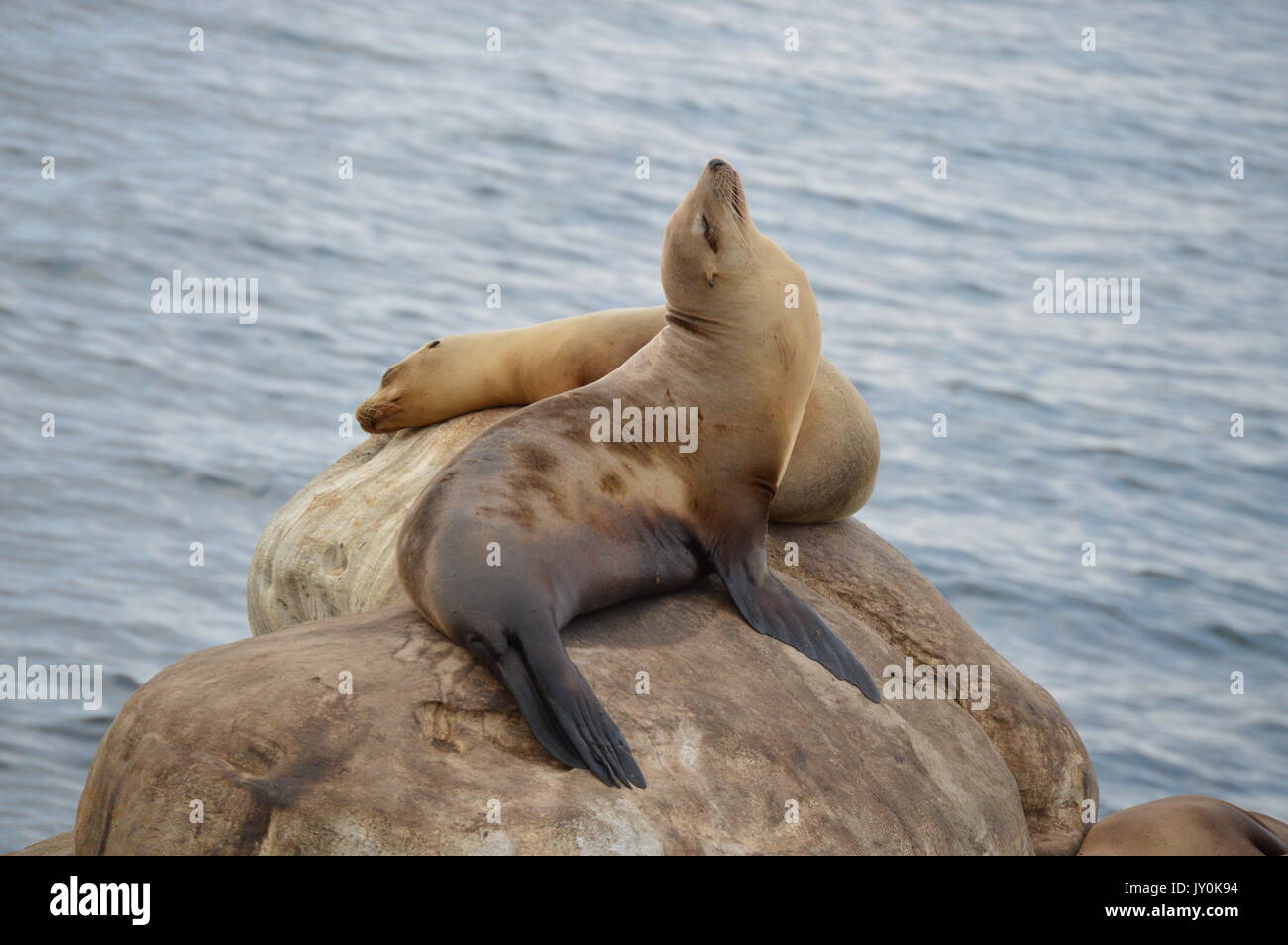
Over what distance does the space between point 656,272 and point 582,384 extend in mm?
8146

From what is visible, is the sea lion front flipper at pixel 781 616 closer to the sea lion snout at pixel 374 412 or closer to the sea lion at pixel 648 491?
the sea lion at pixel 648 491

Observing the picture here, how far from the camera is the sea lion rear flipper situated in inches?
147

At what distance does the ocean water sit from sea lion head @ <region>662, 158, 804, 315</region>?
3.89 meters

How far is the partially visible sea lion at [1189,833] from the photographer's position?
4637 mm

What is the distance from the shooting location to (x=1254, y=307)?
14.9 metres

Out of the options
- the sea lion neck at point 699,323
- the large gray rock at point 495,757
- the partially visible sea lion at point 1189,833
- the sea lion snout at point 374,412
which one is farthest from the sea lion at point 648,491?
the sea lion snout at point 374,412
